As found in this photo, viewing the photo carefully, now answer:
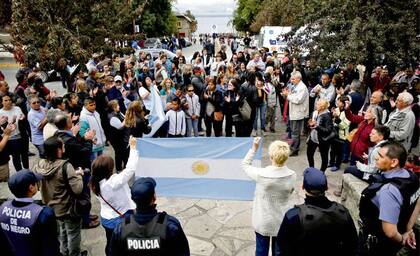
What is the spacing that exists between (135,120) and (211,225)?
2505mm

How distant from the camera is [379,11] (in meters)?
9.14

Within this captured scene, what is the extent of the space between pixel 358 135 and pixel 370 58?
13.0 feet

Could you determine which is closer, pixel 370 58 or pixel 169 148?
pixel 169 148

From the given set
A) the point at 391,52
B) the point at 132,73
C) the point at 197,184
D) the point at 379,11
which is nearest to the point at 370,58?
the point at 391,52

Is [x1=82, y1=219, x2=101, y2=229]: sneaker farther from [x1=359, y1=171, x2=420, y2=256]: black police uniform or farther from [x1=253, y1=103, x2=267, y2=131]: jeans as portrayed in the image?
[x1=253, y1=103, x2=267, y2=131]: jeans

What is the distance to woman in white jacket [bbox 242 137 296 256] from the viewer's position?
3.92 m

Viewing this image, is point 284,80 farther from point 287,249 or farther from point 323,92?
point 287,249

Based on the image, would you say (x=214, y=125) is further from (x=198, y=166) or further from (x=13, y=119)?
(x=13, y=119)

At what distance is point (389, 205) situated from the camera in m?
3.39

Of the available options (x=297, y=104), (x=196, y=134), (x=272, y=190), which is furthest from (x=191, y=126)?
(x=272, y=190)

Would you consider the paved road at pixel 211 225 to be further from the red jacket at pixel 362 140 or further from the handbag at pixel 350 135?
the red jacket at pixel 362 140

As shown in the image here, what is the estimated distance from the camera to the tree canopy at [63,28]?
940 cm

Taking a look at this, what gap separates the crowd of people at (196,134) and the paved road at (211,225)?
0.48 metres

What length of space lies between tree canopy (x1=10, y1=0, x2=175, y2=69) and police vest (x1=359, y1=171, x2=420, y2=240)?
784cm
